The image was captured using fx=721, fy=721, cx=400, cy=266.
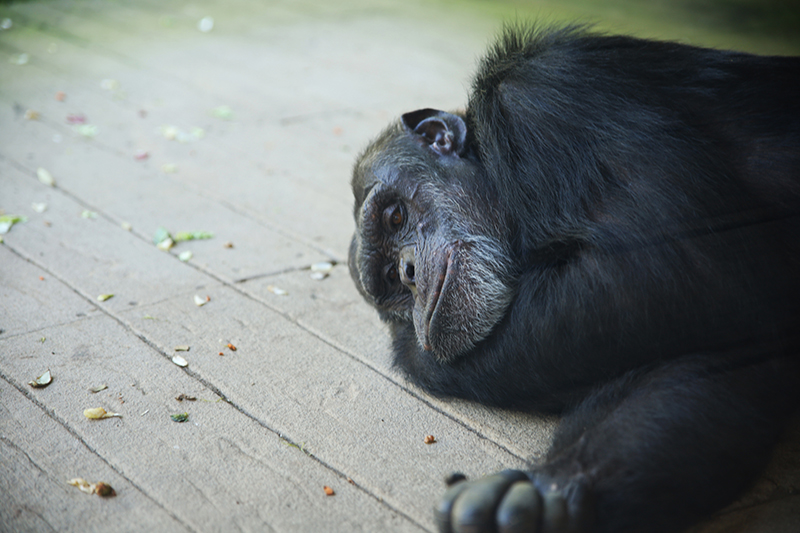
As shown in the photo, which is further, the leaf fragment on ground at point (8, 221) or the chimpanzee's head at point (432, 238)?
the leaf fragment on ground at point (8, 221)

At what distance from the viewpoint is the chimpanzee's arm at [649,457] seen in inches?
76.5

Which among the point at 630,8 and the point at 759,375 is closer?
the point at 759,375

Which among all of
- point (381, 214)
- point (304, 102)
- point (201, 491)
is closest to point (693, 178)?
point (381, 214)

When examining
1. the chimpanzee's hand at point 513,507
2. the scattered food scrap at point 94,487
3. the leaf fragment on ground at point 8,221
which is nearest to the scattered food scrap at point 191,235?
the leaf fragment on ground at point 8,221

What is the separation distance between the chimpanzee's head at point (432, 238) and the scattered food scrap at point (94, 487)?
1.29 meters

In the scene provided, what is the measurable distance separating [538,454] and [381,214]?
1250mm

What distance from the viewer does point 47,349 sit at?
3166 millimetres

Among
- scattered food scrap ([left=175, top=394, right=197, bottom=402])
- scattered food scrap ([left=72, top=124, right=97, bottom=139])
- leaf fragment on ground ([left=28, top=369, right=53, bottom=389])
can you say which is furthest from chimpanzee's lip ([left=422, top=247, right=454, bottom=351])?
scattered food scrap ([left=72, top=124, right=97, bottom=139])

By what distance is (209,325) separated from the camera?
3.49 meters

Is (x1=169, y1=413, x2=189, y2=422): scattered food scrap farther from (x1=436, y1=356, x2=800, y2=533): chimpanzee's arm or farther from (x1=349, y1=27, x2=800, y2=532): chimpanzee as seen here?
(x1=436, y1=356, x2=800, y2=533): chimpanzee's arm

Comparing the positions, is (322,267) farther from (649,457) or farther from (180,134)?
(180,134)

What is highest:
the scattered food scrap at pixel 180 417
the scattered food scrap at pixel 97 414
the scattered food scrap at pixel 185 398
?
the scattered food scrap at pixel 180 417

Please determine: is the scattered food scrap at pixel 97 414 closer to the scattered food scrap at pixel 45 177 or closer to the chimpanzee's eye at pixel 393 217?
the chimpanzee's eye at pixel 393 217

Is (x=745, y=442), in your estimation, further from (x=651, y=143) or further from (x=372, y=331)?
(x=372, y=331)
